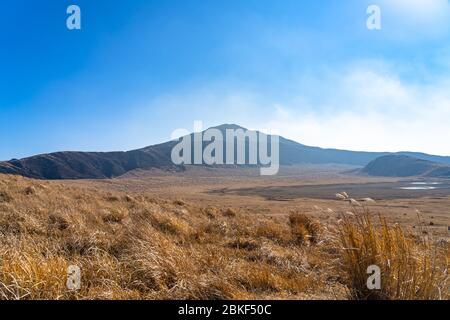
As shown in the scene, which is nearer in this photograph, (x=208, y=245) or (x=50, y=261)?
(x=50, y=261)

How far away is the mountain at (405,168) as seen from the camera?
139125 millimetres

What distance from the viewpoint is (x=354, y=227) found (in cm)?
431

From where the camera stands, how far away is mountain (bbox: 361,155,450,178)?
13912 centimetres

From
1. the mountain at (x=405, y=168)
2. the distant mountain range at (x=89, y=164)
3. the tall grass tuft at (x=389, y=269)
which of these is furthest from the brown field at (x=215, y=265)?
the mountain at (x=405, y=168)

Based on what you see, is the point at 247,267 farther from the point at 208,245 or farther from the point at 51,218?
the point at 51,218

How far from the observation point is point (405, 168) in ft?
513

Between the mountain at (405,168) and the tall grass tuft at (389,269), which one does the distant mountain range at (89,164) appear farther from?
the tall grass tuft at (389,269)
